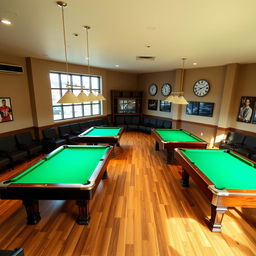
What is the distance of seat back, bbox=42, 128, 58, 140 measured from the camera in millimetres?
5543

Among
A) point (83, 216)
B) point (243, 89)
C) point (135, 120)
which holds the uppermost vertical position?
point (243, 89)

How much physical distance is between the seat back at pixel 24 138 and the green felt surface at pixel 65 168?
7.83 feet

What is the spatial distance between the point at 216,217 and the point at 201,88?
5.63m

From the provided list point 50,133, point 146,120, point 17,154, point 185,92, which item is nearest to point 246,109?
point 185,92

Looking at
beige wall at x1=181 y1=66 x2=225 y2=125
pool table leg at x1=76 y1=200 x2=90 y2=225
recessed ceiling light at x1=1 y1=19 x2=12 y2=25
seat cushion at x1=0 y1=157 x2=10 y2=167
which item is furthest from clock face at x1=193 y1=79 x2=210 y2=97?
seat cushion at x1=0 y1=157 x2=10 y2=167

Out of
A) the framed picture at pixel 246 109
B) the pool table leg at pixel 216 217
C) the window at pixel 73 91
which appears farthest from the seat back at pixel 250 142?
the window at pixel 73 91

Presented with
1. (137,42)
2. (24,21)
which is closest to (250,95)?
(137,42)

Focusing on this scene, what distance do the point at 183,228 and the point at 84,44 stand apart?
168 inches

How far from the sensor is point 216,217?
234cm

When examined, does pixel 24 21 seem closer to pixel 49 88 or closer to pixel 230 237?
pixel 49 88

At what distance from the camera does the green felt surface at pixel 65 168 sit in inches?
90.9

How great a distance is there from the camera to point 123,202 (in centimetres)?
303

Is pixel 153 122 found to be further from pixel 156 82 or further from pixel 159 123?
pixel 156 82

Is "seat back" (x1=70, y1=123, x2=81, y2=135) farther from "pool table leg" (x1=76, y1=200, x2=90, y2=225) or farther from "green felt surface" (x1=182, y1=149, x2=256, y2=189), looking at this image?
"green felt surface" (x1=182, y1=149, x2=256, y2=189)
